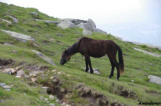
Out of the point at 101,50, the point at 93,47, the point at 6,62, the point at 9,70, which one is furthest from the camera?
the point at 93,47

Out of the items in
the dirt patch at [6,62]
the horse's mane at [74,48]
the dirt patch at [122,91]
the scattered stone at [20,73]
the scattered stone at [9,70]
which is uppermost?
the horse's mane at [74,48]

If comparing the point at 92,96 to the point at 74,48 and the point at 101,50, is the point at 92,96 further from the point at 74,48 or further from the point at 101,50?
the point at 74,48

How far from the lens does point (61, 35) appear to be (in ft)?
126

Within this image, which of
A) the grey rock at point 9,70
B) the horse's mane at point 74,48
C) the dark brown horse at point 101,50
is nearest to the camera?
the grey rock at point 9,70

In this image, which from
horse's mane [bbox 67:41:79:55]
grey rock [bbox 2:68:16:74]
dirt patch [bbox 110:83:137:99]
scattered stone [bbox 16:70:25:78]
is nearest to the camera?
scattered stone [bbox 16:70:25:78]

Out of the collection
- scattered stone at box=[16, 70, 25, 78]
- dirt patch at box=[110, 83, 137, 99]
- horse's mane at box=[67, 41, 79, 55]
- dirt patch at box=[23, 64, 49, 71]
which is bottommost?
dirt patch at box=[110, 83, 137, 99]

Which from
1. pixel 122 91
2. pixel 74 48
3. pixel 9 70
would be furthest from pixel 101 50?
pixel 9 70

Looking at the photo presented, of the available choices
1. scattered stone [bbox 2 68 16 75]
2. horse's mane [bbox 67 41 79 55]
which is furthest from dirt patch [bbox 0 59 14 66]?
horse's mane [bbox 67 41 79 55]

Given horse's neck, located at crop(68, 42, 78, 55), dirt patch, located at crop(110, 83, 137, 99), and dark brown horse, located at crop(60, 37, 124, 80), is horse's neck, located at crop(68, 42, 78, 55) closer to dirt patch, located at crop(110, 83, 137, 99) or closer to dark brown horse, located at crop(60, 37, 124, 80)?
dark brown horse, located at crop(60, 37, 124, 80)

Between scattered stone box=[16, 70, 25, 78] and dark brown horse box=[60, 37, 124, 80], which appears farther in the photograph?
dark brown horse box=[60, 37, 124, 80]

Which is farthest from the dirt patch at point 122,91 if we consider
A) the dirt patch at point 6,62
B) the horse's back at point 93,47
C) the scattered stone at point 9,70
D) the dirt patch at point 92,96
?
the dirt patch at point 6,62

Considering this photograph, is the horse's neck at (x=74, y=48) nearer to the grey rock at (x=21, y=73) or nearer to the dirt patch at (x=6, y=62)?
the dirt patch at (x=6, y=62)

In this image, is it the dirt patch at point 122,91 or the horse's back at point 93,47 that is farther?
the horse's back at point 93,47

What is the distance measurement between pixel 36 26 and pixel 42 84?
2880cm
